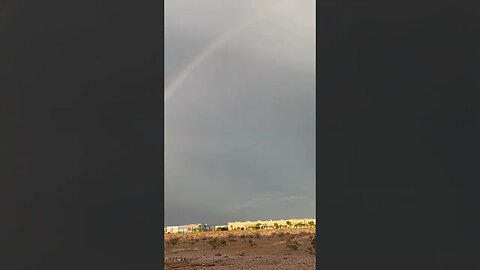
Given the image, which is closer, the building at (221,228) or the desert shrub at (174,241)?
the desert shrub at (174,241)

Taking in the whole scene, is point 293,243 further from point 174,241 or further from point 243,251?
point 174,241

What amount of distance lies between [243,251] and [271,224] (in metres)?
9.74

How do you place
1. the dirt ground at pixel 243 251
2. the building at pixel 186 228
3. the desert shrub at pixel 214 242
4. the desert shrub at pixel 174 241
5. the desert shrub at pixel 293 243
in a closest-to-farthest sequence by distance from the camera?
the dirt ground at pixel 243 251, the desert shrub at pixel 293 243, the desert shrub at pixel 214 242, the desert shrub at pixel 174 241, the building at pixel 186 228

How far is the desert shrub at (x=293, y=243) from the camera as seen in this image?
1600 cm

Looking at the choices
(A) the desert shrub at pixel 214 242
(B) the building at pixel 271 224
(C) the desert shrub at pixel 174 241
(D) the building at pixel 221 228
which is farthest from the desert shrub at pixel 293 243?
(B) the building at pixel 271 224

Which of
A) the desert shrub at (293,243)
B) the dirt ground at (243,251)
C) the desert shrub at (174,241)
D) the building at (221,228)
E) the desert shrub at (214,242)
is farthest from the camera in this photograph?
the building at (221,228)

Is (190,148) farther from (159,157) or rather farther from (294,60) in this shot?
(159,157)

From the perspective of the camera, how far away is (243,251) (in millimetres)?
15406

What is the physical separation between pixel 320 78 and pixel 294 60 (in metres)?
23.9

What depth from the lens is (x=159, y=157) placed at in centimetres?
267

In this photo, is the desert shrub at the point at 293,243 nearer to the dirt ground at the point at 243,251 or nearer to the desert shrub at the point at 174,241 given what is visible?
the dirt ground at the point at 243,251

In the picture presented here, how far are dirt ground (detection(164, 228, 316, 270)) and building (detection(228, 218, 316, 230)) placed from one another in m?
2.70

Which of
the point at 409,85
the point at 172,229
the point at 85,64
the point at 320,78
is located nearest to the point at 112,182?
the point at 85,64

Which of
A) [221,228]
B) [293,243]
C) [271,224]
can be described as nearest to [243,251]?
[293,243]
